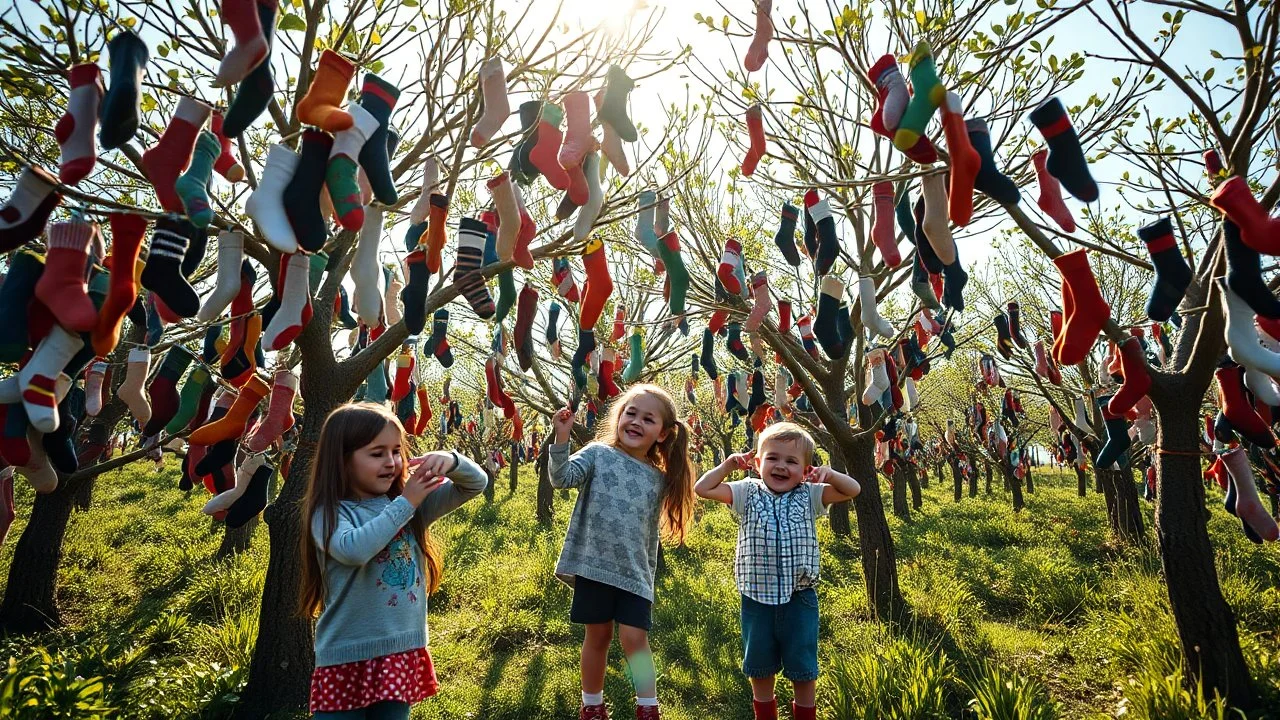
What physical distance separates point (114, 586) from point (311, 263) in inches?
235

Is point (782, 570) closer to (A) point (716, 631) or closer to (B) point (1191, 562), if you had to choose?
(B) point (1191, 562)

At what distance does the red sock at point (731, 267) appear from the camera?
411cm

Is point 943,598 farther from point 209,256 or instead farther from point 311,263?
point 209,256

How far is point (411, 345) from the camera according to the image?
449 centimetres

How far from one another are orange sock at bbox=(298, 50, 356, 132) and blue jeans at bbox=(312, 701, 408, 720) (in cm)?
158

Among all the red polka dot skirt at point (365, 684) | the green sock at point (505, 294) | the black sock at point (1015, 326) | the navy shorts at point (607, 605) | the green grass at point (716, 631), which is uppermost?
the black sock at point (1015, 326)

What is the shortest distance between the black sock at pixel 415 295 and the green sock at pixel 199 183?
28.4 inches

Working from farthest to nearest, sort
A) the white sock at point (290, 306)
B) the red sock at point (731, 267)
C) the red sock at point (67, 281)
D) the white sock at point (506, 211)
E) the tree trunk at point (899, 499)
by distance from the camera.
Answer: the tree trunk at point (899, 499)
the red sock at point (731, 267)
the white sock at point (506, 211)
the white sock at point (290, 306)
the red sock at point (67, 281)

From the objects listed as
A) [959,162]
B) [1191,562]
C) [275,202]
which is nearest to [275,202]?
[275,202]

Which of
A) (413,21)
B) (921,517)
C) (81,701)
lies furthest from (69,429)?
(921,517)

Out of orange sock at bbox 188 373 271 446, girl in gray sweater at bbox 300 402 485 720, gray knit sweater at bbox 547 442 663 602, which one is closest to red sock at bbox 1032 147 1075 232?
gray knit sweater at bbox 547 442 663 602

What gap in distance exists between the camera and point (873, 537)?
4953mm

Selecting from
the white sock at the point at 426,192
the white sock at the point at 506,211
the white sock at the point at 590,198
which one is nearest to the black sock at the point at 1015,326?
the white sock at the point at 590,198

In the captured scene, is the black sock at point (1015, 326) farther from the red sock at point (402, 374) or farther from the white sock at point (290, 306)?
the white sock at point (290, 306)
